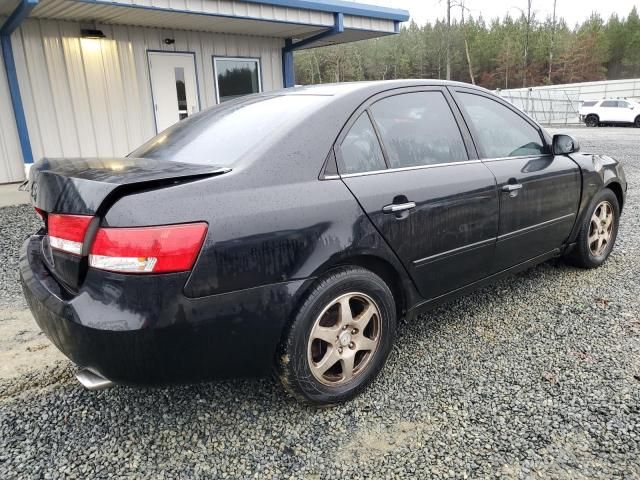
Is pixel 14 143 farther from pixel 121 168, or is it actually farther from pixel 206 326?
pixel 206 326

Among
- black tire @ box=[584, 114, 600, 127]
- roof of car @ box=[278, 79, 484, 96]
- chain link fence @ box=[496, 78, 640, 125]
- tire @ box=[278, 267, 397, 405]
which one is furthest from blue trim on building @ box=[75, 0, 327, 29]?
chain link fence @ box=[496, 78, 640, 125]

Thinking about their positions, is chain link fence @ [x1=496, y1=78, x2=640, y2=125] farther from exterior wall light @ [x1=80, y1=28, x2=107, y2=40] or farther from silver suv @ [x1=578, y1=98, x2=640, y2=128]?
exterior wall light @ [x1=80, y1=28, x2=107, y2=40]

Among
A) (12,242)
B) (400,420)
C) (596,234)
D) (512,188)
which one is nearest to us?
(400,420)

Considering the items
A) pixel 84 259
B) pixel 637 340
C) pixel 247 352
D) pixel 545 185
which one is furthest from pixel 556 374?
pixel 84 259

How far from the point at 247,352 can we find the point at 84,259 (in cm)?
74

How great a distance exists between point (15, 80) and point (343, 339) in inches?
296

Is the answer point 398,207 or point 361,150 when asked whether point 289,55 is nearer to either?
point 361,150

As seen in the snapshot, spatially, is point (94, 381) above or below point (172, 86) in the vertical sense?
Answer: below

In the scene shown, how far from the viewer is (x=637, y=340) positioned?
2.92 m

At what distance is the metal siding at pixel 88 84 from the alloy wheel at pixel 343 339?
7589 millimetres

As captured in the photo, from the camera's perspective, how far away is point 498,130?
3.29 metres

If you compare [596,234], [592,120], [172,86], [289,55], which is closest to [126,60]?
[172,86]

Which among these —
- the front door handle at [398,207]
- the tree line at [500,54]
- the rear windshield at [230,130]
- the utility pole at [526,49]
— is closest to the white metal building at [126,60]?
the rear windshield at [230,130]

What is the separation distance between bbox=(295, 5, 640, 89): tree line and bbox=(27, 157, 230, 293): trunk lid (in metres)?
49.4
